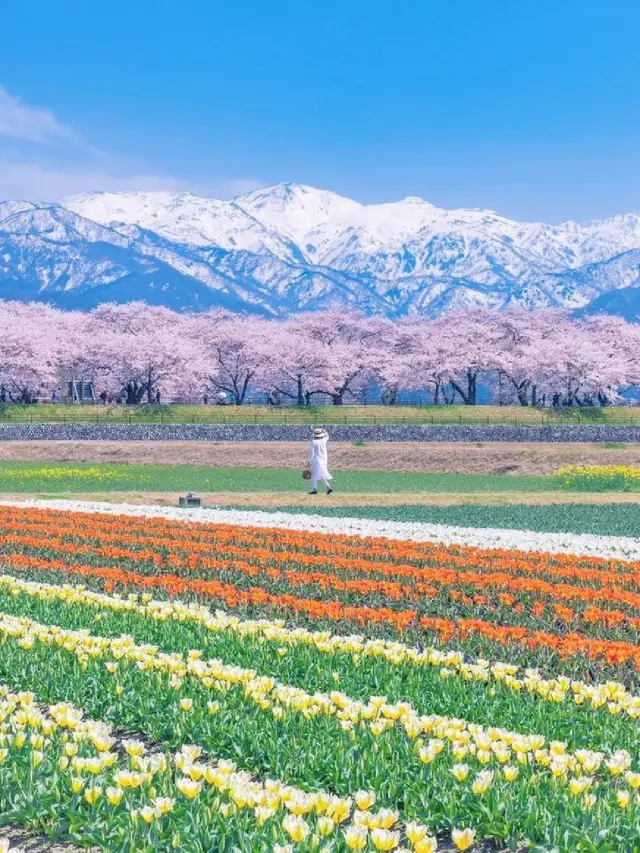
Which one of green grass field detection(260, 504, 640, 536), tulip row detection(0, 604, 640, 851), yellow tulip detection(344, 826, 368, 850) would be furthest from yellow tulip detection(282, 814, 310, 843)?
green grass field detection(260, 504, 640, 536)

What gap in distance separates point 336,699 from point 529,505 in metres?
22.5

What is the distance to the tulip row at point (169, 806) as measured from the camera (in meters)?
5.25

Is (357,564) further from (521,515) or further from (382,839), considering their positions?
(521,515)

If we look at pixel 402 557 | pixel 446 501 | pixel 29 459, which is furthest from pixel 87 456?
pixel 402 557

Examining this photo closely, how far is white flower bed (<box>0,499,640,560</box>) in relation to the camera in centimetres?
1903

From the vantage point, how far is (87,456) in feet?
177

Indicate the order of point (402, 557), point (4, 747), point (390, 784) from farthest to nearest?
point (402, 557), point (4, 747), point (390, 784)

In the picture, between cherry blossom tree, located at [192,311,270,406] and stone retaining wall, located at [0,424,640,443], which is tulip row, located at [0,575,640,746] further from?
cherry blossom tree, located at [192,311,270,406]

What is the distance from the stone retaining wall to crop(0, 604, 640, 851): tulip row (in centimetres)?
5239

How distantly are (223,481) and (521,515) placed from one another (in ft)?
55.3

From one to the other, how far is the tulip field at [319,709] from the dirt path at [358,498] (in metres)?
13.9

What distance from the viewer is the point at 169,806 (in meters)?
5.54

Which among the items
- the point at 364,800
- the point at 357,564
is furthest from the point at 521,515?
the point at 364,800

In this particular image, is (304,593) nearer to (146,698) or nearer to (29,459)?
(146,698)
